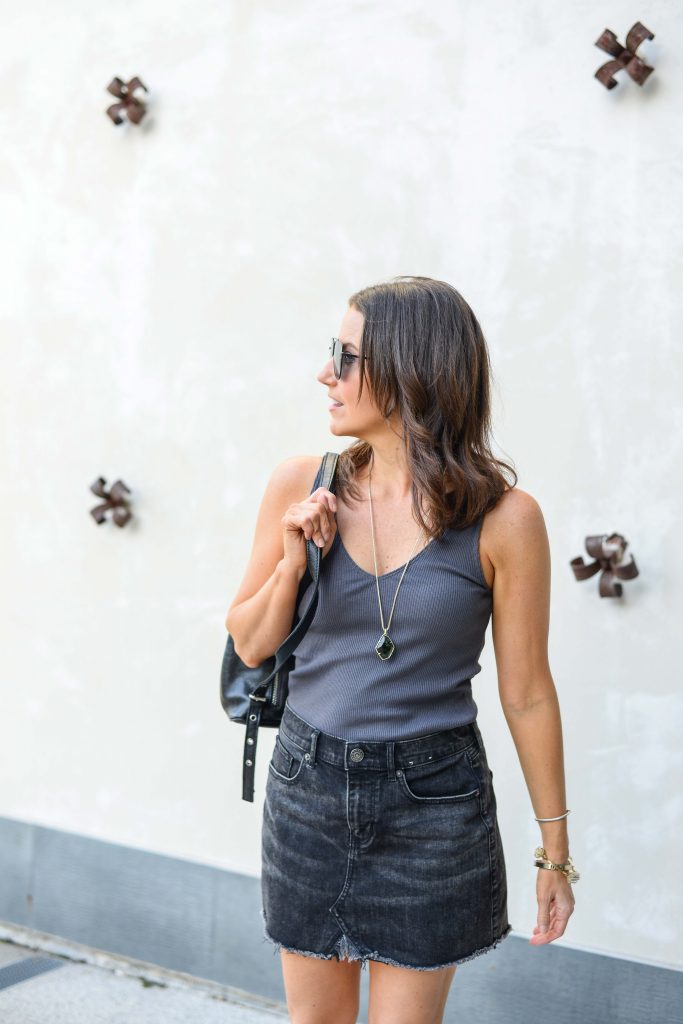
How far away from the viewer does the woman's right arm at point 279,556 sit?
5.48 feet

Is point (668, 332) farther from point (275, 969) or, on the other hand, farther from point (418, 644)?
point (275, 969)

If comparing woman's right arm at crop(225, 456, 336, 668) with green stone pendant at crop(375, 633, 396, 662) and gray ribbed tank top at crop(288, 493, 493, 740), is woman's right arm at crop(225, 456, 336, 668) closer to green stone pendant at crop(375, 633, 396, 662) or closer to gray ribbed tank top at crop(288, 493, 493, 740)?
gray ribbed tank top at crop(288, 493, 493, 740)

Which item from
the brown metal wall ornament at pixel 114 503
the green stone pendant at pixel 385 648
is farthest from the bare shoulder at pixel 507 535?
the brown metal wall ornament at pixel 114 503

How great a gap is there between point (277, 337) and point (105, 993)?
186 centimetres

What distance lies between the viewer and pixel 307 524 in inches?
64.9

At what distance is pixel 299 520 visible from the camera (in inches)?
64.9

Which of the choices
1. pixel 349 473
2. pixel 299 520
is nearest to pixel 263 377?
pixel 349 473

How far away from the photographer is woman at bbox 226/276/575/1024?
166 centimetres

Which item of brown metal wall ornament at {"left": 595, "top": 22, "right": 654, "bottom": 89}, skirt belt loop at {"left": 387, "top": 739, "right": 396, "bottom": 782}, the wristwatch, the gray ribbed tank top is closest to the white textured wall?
brown metal wall ornament at {"left": 595, "top": 22, "right": 654, "bottom": 89}

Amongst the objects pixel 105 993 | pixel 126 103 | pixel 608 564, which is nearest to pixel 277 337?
pixel 126 103

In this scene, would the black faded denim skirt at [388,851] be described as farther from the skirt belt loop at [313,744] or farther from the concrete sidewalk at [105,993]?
the concrete sidewalk at [105,993]

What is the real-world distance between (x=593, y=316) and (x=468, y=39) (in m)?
0.77

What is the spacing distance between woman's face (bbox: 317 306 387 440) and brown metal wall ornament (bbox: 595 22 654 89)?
1.17 metres

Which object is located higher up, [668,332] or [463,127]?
[463,127]
